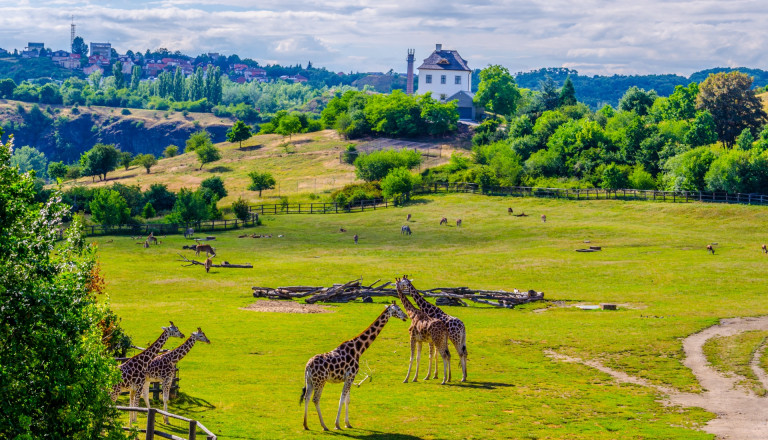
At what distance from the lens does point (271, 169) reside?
166 meters

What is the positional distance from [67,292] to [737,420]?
2300 cm

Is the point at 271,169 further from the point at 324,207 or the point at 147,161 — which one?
the point at 324,207

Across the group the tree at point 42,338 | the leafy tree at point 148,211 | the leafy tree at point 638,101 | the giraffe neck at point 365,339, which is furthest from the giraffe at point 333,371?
the leafy tree at point 638,101

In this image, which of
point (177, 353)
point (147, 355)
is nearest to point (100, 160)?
point (177, 353)

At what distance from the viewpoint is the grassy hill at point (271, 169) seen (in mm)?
144750

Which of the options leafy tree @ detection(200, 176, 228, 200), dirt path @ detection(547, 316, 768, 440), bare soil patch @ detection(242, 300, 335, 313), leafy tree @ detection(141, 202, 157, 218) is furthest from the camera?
leafy tree @ detection(200, 176, 228, 200)

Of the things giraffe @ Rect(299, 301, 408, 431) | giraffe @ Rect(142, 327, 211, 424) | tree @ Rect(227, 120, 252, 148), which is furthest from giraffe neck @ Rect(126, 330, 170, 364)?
tree @ Rect(227, 120, 252, 148)

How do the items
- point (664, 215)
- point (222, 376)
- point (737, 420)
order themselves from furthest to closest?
1. point (664, 215)
2. point (222, 376)
3. point (737, 420)

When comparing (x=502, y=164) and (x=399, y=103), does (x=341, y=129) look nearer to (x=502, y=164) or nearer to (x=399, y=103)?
(x=399, y=103)

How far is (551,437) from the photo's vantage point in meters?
24.9

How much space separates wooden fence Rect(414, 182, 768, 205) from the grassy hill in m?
25.6

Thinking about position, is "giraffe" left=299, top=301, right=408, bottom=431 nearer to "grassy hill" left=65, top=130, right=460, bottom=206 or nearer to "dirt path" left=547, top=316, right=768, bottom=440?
"dirt path" left=547, top=316, right=768, bottom=440

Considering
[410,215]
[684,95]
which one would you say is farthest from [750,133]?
[410,215]

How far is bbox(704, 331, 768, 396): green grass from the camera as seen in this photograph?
32.7m
